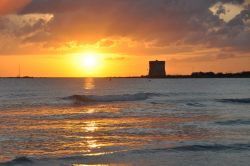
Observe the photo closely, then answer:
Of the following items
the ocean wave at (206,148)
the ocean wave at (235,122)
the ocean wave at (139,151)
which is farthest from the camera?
the ocean wave at (235,122)

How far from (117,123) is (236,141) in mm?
12604

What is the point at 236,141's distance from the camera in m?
25.9

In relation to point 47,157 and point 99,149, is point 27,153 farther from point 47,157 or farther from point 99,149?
point 99,149

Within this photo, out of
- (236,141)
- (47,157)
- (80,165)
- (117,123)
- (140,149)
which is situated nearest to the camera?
(80,165)

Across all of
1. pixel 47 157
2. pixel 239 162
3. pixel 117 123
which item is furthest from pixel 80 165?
pixel 117 123

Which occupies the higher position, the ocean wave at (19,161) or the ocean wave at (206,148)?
the ocean wave at (19,161)

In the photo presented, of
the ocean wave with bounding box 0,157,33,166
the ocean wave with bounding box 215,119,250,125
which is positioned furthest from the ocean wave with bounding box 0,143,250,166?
the ocean wave with bounding box 215,119,250,125

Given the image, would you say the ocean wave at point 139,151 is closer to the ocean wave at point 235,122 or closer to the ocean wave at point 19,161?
the ocean wave at point 19,161

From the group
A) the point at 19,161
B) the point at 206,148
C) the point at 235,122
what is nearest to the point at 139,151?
the point at 206,148

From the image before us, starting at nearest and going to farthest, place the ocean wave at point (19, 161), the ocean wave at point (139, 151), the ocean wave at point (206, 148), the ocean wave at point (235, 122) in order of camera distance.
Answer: the ocean wave at point (19, 161), the ocean wave at point (139, 151), the ocean wave at point (206, 148), the ocean wave at point (235, 122)

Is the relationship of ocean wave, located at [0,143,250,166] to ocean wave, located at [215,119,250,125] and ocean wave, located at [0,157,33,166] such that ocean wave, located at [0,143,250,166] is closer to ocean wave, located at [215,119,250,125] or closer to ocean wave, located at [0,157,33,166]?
ocean wave, located at [0,157,33,166]

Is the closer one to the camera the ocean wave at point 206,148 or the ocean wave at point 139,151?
the ocean wave at point 139,151

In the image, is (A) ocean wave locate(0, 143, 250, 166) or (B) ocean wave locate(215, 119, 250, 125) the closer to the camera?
(A) ocean wave locate(0, 143, 250, 166)

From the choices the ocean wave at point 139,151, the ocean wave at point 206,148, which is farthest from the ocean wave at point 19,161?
the ocean wave at point 206,148
